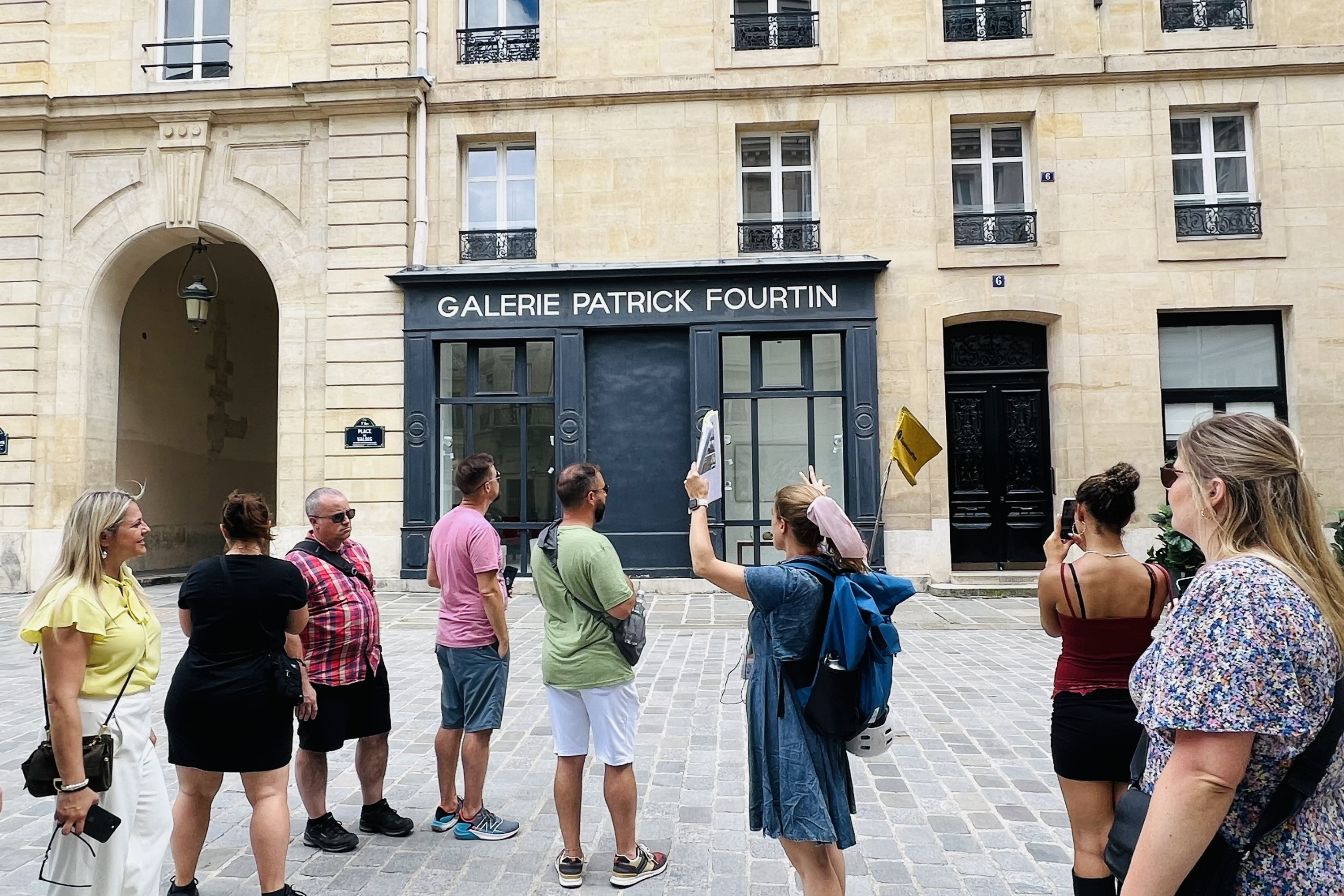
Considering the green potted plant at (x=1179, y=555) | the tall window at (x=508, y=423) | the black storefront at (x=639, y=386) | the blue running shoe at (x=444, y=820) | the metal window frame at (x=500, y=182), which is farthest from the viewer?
the metal window frame at (x=500, y=182)

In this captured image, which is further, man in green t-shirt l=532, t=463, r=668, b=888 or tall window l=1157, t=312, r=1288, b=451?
tall window l=1157, t=312, r=1288, b=451

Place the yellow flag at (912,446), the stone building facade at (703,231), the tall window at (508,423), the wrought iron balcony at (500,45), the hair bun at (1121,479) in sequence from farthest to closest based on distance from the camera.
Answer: the wrought iron balcony at (500,45) < the tall window at (508,423) < the stone building facade at (703,231) < the yellow flag at (912,446) < the hair bun at (1121,479)

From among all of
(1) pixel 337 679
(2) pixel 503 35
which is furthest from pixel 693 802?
(2) pixel 503 35

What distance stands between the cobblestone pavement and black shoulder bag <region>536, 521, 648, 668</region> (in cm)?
98

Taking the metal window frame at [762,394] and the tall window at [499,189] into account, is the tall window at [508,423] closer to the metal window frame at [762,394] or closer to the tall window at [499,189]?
the tall window at [499,189]

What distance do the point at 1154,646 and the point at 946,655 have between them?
694cm

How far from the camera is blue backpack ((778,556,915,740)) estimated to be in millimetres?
2570

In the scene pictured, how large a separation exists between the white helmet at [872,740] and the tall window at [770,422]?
973 centimetres

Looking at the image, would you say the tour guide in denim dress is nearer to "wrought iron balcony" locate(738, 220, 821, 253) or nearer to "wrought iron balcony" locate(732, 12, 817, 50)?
"wrought iron balcony" locate(738, 220, 821, 253)

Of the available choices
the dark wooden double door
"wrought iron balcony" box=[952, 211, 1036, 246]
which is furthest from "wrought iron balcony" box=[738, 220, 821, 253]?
the dark wooden double door

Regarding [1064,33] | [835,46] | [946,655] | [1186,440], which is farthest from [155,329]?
[1186,440]

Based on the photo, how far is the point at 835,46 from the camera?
1258 cm

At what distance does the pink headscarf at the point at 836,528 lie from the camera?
262cm

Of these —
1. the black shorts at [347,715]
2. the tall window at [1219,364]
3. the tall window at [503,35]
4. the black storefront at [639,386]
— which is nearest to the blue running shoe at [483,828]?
the black shorts at [347,715]
